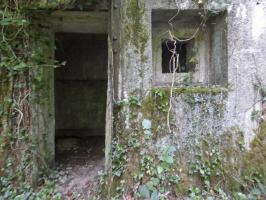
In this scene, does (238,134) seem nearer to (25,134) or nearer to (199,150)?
(199,150)

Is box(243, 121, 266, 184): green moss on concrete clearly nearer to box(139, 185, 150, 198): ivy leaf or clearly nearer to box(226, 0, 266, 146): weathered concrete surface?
box(226, 0, 266, 146): weathered concrete surface

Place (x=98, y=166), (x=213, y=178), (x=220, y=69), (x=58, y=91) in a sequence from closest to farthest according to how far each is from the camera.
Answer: (x=213, y=178) < (x=220, y=69) < (x=98, y=166) < (x=58, y=91)

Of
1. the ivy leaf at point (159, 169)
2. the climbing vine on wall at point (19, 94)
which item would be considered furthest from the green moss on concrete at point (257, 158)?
the climbing vine on wall at point (19, 94)

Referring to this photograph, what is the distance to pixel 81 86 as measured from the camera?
5.86 metres

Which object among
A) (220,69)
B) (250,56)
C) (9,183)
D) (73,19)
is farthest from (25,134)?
(250,56)

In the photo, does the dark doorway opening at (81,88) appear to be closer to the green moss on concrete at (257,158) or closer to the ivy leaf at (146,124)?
the ivy leaf at (146,124)

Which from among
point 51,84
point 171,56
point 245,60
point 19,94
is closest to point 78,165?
point 51,84

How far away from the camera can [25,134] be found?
11.2 feet

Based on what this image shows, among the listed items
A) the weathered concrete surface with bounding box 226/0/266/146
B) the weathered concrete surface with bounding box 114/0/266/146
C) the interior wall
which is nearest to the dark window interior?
the weathered concrete surface with bounding box 114/0/266/146

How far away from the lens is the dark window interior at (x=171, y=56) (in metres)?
3.70

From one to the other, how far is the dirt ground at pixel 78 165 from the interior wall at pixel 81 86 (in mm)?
374

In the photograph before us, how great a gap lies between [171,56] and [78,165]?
201cm

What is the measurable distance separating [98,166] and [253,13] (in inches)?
108

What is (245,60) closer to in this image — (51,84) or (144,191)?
(144,191)
